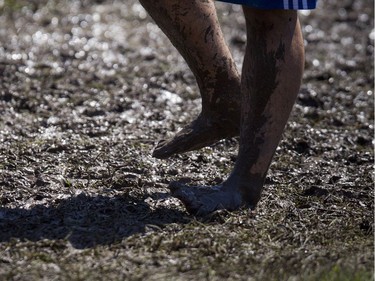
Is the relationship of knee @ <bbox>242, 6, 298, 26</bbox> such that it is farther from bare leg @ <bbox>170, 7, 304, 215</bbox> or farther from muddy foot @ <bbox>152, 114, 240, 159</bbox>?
muddy foot @ <bbox>152, 114, 240, 159</bbox>

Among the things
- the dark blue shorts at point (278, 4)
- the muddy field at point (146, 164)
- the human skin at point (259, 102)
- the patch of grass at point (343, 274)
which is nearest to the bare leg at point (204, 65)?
the muddy field at point (146, 164)

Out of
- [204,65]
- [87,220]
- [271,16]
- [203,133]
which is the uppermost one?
[271,16]

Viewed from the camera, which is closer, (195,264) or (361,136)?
(195,264)

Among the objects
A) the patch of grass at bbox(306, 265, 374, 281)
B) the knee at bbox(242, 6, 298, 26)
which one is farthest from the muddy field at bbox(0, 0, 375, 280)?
the knee at bbox(242, 6, 298, 26)

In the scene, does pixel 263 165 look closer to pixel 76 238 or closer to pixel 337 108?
pixel 76 238

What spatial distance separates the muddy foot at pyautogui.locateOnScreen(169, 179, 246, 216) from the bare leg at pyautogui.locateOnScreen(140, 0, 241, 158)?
41 cm

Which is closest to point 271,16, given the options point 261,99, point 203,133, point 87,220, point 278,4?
point 278,4

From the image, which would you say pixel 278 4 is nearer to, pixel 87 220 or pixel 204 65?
pixel 204 65

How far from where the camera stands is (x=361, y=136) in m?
4.48

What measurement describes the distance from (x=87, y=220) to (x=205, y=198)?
386 millimetres

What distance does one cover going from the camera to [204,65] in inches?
142

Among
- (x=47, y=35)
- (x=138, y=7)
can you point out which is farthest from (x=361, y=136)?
(x=138, y=7)

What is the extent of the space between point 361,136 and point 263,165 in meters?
1.32

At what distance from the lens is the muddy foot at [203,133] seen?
366 centimetres
